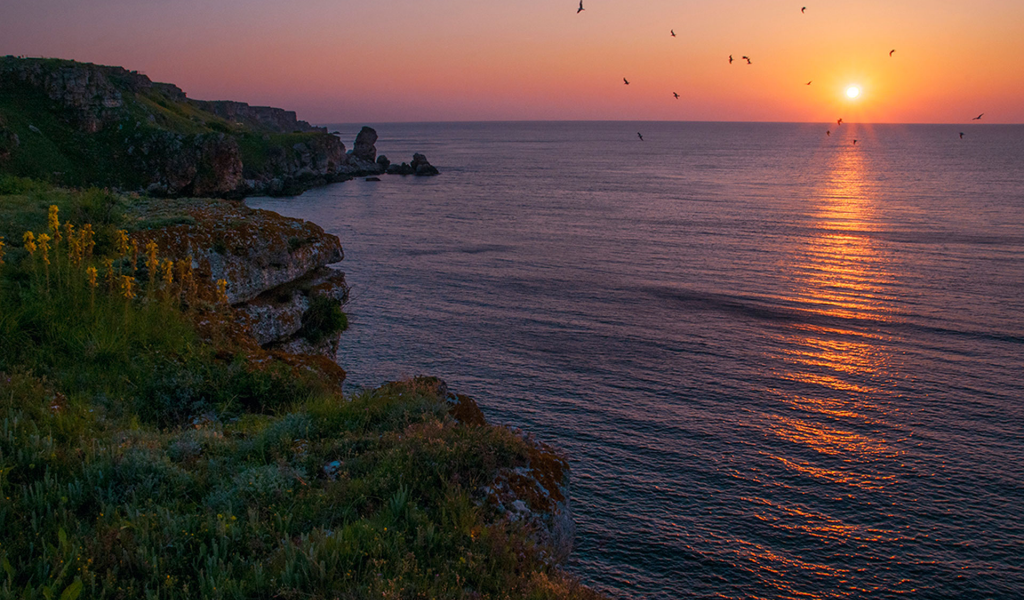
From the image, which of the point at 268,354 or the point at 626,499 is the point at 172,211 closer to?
the point at 268,354

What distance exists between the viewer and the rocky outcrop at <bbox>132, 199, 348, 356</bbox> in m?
13.8

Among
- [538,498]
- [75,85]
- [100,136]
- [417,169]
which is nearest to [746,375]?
[538,498]

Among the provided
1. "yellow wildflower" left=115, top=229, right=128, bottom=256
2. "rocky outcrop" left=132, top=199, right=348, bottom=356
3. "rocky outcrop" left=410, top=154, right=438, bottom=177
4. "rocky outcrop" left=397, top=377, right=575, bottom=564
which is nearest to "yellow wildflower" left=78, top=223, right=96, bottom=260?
"yellow wildflower" left=115, top=229, right=128, bottom=256

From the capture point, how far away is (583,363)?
83.5 ft

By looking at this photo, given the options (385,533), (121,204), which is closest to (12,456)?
(385,533)

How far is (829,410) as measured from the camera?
21391mm

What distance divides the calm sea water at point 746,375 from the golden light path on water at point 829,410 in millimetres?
79

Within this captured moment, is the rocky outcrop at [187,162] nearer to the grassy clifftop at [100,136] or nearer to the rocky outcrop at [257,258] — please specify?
the grassy clifftop at [100,136]

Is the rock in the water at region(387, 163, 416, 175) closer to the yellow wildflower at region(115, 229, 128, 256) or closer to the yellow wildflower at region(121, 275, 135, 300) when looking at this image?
the yellow wildflower at region(115, 229, 128, 256)

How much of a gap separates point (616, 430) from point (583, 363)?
559cm

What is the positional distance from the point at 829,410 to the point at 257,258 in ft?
65.2

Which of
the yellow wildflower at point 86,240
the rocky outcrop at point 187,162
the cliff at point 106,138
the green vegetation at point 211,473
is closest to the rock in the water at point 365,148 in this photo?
the cliff at point 106,138

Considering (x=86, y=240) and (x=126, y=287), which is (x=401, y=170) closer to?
(x=86, y=240)

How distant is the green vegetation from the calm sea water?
9.54 meters
